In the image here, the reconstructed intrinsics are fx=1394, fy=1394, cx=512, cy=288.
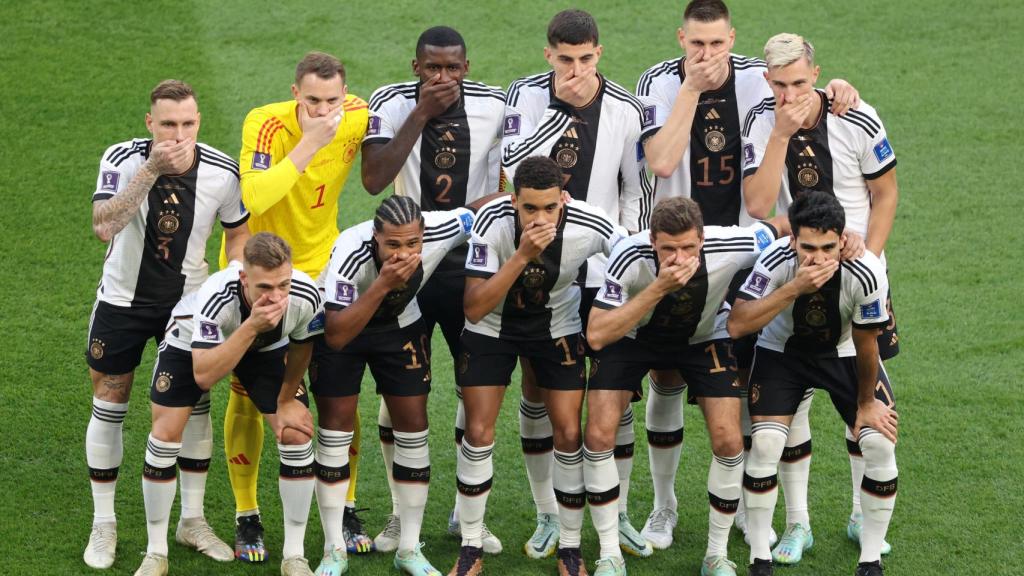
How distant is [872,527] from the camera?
658 centimetres

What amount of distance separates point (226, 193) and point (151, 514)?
158 cm

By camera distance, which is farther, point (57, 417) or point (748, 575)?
point (57, 417)

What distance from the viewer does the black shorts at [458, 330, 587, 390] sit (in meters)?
6.67

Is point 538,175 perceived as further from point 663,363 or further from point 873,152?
point 873,152

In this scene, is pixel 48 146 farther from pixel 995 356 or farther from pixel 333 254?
pixel 995 356

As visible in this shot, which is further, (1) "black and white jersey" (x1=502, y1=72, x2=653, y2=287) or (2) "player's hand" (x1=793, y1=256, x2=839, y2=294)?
(1) "black and white jersey" (x1=502, y1=72, x2=653, y2=287)

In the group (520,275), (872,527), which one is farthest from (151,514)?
(872,527)

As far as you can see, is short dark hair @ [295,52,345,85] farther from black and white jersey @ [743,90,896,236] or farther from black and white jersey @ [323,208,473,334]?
black and white jersey @ [743,90,896,236]

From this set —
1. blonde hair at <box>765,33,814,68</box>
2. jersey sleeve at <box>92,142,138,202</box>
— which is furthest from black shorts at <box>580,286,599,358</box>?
jersey sleeve at <box>92,142,138,202</box>

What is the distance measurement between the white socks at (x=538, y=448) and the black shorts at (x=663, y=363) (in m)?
0.48

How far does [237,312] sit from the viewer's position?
20.8 feet

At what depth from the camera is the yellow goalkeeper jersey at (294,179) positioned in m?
6.66

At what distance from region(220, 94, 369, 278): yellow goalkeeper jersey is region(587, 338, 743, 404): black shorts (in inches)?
61.5

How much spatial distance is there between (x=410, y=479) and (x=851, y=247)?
2.36m
